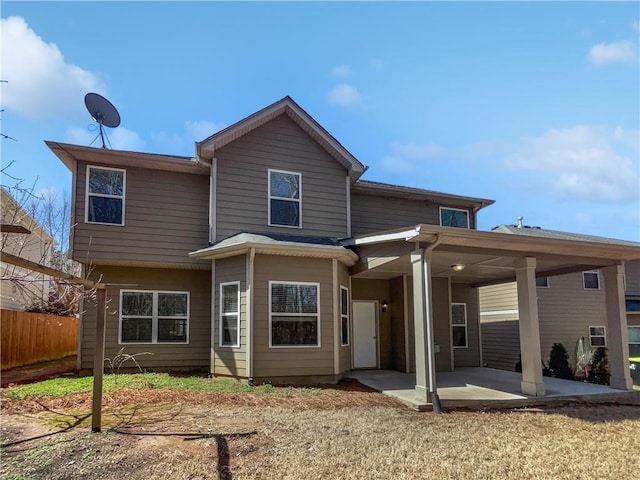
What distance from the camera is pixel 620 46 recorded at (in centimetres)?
1011

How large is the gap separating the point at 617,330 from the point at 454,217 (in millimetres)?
5540

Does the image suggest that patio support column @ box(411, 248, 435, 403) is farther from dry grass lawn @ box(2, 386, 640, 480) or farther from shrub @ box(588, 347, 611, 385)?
shrub @ box(588, 347, 611, 385)

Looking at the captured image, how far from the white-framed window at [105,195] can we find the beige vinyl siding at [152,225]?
108mm

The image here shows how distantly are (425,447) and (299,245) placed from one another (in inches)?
206

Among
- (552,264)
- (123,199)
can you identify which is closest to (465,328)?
(552,264)

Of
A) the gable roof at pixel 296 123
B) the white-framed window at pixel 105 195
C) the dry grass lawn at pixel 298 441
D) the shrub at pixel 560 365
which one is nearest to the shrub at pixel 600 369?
the shrub at pixel 560 365

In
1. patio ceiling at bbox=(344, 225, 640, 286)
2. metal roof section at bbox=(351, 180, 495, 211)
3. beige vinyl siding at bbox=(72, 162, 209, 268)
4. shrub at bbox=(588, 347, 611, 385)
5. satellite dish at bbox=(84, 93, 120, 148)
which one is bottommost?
shrub at bbox=(588, 347, 611, 385)

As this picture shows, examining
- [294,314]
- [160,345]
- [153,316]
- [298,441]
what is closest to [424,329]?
[294,314]

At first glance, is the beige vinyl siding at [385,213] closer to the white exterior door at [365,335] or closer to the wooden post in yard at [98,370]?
the white exterior door at [365,335]

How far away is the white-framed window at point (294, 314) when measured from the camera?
10023 millimetres

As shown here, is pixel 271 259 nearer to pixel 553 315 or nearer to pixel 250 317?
pixel 250 317

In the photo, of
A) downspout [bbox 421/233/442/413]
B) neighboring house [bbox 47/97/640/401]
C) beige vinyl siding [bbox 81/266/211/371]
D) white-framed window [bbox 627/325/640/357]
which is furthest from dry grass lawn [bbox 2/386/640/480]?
white-framed window [bbox 627/325/640/357]

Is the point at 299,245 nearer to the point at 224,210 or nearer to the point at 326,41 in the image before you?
the point at 224,210

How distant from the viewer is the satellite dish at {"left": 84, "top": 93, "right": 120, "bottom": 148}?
12234 millimetres
